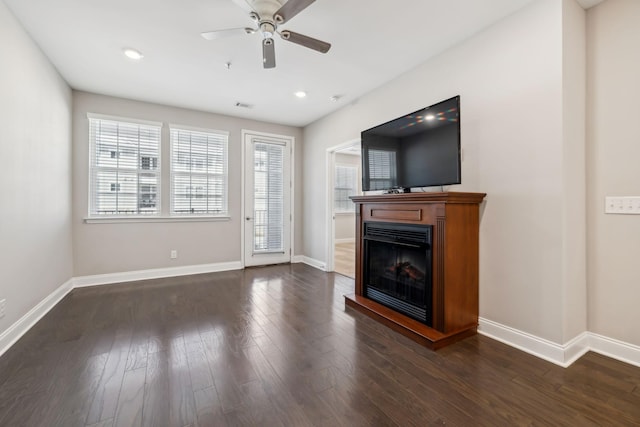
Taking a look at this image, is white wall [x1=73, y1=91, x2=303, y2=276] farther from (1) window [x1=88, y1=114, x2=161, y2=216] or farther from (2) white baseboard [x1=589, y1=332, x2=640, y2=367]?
(2) white baseboard [x1=589, y1=332, x2=640, y2=367]

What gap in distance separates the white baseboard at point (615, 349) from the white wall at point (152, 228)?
14.6 ft

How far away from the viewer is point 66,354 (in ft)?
6.65

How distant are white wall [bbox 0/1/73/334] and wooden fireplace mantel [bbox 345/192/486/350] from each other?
317cm

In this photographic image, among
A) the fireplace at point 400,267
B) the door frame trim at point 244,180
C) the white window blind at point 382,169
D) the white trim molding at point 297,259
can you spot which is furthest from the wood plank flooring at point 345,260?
the white window blind at point 382,169

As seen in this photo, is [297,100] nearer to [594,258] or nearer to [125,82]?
[125,82]

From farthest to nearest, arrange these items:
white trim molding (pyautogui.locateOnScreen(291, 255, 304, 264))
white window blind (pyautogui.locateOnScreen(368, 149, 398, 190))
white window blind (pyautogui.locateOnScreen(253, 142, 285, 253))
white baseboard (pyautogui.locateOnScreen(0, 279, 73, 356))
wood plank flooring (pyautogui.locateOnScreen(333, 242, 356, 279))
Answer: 1. white trim molding (pyautogui.locateOnScreen(291, 255, 304, 264))
2. white window blind (pyautogui.locateOnScreen(253, 142, 285, 253))
3. wood plank flooring (pyautogui.locateOnScreen(333, 242, 356, 279))
4. white window blind (pyautogui.locateOnScreen(368, 149, 398, 190))
5. white baseboard (pyautogui.locateOnScreen(0, 279, 73, 356))

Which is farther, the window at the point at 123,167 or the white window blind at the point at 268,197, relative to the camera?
the white window blind at the point at 268,197

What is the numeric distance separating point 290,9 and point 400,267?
7.68 feet

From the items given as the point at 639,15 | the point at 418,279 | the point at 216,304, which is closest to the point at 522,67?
the point at 639,15

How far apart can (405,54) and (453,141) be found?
3.78 feet

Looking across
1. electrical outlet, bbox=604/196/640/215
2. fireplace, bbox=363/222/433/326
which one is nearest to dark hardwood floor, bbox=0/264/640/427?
fireplace, bbox=363/222/433/326

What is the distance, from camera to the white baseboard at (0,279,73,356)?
6.91ft

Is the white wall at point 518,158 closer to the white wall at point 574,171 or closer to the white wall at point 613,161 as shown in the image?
the white wall at point 574,171

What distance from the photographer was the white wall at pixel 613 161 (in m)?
1.91
